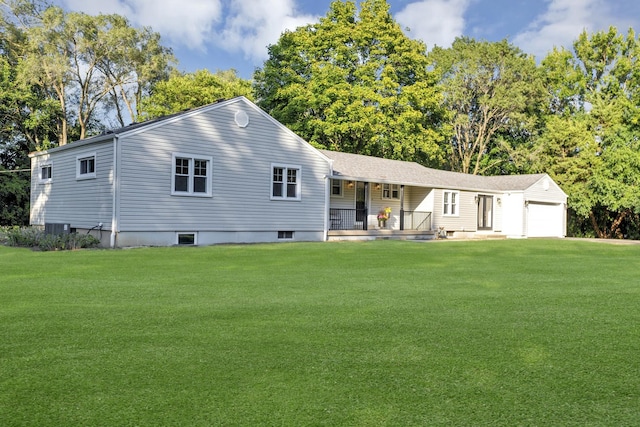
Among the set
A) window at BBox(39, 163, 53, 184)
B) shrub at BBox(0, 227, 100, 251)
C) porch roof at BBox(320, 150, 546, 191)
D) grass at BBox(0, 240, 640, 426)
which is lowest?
grass at BBox(0, 240, 640, 426)

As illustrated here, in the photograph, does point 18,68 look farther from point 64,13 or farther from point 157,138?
point 157,138

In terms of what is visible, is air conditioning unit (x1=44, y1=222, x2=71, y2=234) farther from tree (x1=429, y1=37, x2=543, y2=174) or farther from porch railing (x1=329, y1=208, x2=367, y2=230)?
tree (x1=429, y1=37, x2=543, y2=174)

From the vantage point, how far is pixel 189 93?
108 ft

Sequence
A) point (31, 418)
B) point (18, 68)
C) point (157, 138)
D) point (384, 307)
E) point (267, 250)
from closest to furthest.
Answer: point (31, 418) → point (384, 307) → point (267, 250) → point (157, 138) → point (18, 68)

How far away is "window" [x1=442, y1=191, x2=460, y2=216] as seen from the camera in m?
26.2

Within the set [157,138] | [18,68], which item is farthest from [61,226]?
[18,68]

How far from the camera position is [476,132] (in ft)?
137

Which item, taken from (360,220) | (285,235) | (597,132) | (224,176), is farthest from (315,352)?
(597,132)

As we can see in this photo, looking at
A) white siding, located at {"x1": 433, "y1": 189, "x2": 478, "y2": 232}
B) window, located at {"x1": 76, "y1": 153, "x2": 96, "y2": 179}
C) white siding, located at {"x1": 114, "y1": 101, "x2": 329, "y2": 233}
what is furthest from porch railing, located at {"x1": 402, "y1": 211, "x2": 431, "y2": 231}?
window, located at {"x1": 76, "y1": 153, "x2": 96, "y2": 179}

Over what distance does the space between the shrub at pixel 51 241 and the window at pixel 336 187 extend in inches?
435

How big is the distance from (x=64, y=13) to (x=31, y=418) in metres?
35.1

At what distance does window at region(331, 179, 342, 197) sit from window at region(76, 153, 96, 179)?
1037cm

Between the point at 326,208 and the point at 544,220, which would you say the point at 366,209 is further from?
the point at 544,220

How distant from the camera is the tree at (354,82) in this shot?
3097cm
